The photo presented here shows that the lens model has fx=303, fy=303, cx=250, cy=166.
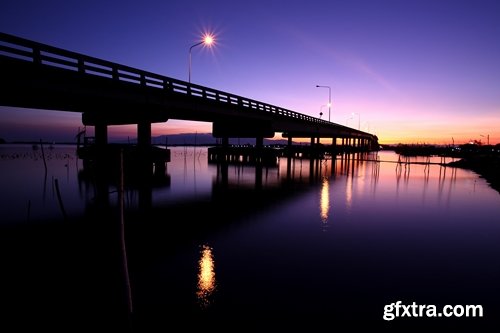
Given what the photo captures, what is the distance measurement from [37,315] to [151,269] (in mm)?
3213

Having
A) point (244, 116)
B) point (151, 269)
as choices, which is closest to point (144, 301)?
point (151, 269)

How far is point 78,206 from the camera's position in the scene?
63.2ft

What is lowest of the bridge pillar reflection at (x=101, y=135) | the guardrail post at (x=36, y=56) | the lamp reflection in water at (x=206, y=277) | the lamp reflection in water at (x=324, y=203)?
the lamp reflection in water at (x=324, y=203)

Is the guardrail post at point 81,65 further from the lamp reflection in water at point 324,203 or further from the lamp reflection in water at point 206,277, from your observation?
the lamp reflection in water at point 324,203

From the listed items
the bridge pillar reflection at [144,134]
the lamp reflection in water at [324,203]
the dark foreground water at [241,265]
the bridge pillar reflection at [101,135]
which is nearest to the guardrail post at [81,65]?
the dark foreground water at [241,265]

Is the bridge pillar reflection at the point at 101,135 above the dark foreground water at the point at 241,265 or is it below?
above

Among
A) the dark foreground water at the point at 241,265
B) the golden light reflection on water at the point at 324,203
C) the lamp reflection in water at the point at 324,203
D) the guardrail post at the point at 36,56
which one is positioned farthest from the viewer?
the golden light reflection on water at the point at 324,203

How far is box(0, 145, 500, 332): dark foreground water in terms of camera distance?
7.01m

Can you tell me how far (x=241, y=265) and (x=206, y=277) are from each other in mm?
1451

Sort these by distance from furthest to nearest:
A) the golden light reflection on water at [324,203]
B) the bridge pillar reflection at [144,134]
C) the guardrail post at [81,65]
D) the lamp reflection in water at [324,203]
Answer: the bridge pillar reflection at [144,134], the golden light reflection on water at [324,203], the lamp reflection in water at [324,203], the guardrail post at [81,65]

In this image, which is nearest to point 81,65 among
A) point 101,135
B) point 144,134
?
point 144,134

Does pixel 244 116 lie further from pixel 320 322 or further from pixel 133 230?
pixel 320 322

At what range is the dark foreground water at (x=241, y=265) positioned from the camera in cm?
701

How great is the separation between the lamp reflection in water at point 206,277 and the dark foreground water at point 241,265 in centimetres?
5
